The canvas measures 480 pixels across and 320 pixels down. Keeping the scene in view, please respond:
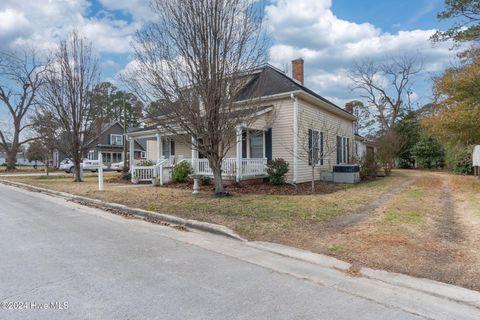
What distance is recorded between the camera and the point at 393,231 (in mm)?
5816

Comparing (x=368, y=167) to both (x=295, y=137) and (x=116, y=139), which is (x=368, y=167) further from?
(x=116, y=139)

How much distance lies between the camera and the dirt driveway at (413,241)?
161 inches

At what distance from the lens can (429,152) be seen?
33.8m

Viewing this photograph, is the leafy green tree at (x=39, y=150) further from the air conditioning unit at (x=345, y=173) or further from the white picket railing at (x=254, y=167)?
the air conditioning unit at (x=345, y=173)

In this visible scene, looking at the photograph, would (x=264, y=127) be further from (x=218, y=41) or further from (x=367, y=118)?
(x=367, y=118)

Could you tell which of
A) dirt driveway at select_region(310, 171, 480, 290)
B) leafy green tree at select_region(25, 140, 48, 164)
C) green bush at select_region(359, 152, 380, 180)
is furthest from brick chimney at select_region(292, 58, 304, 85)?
leafy green tree at select_region(25, 140, 48, 164)

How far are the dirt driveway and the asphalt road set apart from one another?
125cm

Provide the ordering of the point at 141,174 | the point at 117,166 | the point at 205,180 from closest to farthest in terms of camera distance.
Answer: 1. the point at 205,180
2. the point at 141,174
3. the point at 117,166

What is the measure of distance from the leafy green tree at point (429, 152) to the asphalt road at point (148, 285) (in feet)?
115

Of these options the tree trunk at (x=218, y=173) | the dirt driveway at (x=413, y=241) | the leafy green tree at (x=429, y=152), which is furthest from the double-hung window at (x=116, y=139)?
the dirt driveway at (x=413, y=241)

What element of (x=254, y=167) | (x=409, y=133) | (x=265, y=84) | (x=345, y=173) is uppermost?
(x=409, y=133)

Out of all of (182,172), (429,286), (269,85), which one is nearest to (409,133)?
(269,85)

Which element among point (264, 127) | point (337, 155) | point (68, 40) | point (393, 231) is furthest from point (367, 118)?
point (393, 231)

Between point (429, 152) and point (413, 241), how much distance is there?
33.7 metres
